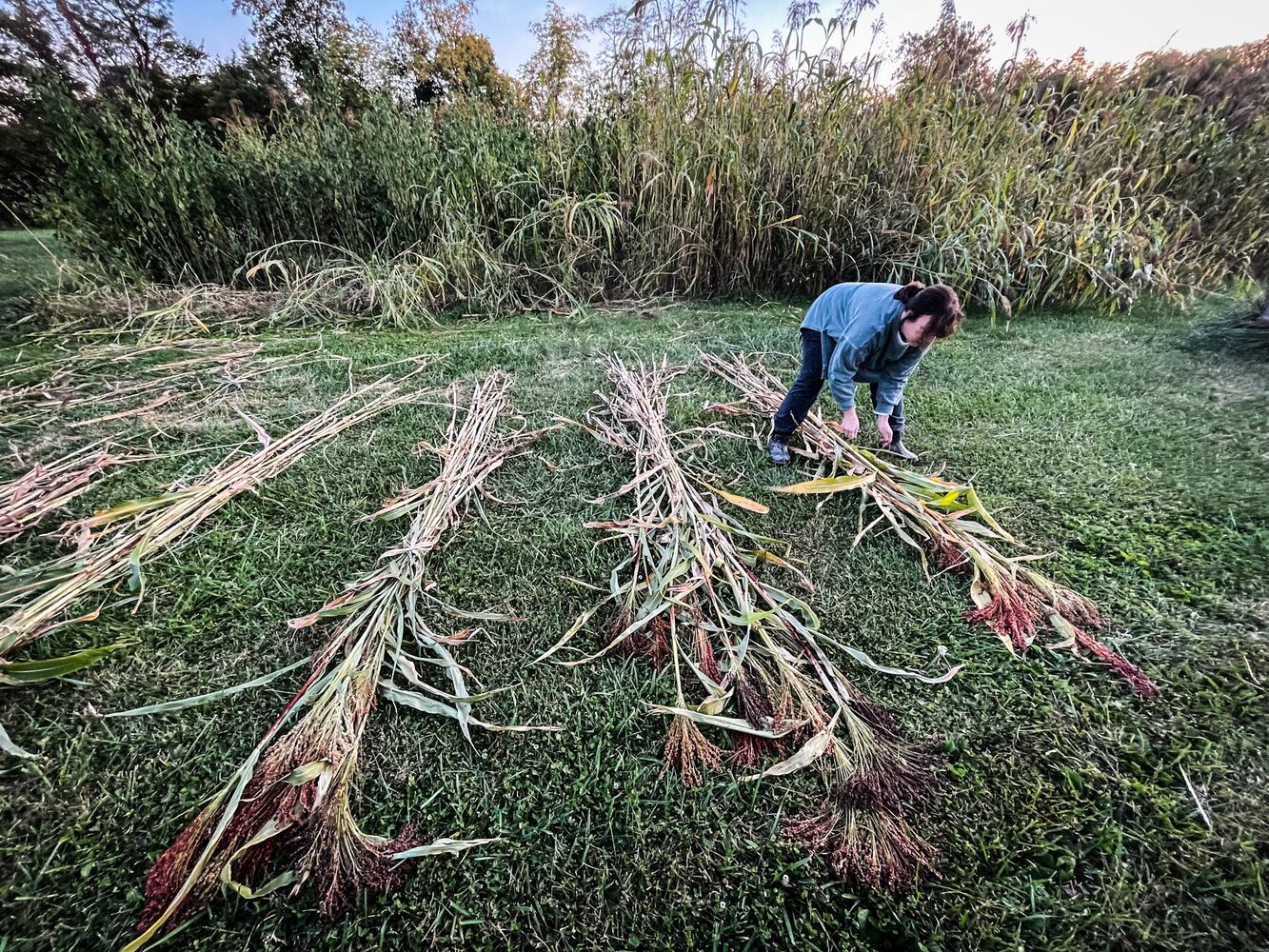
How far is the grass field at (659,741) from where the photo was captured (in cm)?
89

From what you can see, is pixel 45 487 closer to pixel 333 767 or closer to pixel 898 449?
pixel 333 767

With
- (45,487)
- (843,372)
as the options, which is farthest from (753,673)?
(45,487)

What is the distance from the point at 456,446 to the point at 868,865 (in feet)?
6.04

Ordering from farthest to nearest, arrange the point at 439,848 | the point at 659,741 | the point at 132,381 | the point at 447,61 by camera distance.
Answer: the point at 447,61
the point at 132,381
the point at 659,741
the point at 439,848

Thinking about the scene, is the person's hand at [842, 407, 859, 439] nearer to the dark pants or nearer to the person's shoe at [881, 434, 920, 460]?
the dark pants

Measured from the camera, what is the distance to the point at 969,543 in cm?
156

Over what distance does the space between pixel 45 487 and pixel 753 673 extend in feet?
8.03

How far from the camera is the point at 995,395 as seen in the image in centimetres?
262

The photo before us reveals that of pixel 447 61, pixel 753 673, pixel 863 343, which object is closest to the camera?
pixel 753 673

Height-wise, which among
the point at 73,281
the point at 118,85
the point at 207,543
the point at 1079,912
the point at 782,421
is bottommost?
the point at 1079,912

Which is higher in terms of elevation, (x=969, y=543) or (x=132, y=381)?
Result: (x=132, y=381)

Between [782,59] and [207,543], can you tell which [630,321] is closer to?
[782,59]

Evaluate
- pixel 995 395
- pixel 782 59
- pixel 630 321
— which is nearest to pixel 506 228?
pixel 630 321

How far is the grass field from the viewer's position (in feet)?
2.92
